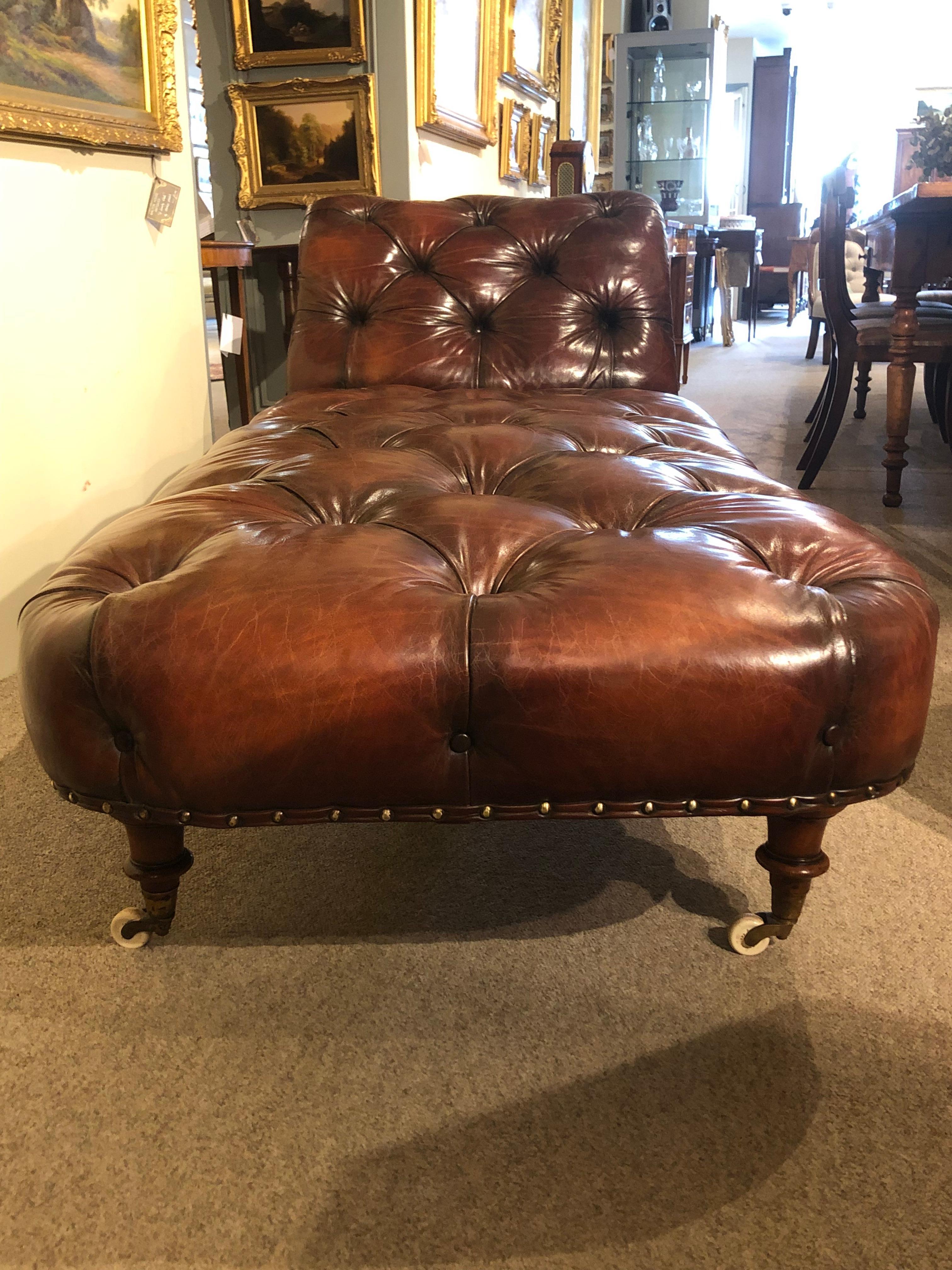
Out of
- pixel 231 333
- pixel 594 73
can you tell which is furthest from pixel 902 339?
pixel 594 73

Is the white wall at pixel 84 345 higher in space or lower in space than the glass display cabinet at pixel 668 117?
lower

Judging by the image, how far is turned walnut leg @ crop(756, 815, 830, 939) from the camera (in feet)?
2.95

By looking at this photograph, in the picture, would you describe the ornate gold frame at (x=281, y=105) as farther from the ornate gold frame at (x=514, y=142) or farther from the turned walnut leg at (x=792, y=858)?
the turned walnut leg at (x=792, y=858)

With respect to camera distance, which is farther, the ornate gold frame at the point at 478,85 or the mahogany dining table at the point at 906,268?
the ornate gold frame at the point at 478,85

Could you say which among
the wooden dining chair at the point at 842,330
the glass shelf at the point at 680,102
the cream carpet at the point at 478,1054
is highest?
the glass shelf at the point at 680,102

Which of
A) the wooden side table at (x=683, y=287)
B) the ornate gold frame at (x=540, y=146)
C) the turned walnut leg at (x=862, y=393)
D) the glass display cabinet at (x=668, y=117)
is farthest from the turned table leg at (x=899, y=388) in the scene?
the glass display cabinet at (x=668, y=117)

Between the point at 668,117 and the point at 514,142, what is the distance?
2.82 metres

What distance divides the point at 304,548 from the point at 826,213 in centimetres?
253

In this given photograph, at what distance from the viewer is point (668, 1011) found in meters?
0.92

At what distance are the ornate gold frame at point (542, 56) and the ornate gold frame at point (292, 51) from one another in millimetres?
1207

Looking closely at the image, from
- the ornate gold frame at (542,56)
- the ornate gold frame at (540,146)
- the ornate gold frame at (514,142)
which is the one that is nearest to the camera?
the ornate gold frame at (542,56)

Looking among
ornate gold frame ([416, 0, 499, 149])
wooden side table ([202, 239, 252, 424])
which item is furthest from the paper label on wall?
ornate gold frame ([416, 0, 499, 149])

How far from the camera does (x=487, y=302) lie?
6.17 ft

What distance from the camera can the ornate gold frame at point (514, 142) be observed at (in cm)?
434
